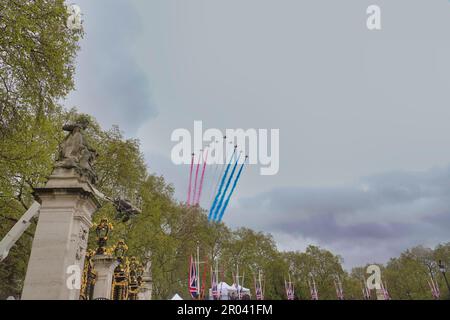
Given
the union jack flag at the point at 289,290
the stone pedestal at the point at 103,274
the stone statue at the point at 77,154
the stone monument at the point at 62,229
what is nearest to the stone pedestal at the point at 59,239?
the stone monument at the point at 62,229

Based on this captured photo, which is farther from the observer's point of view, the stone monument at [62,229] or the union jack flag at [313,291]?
the union jack flag at [313,291]

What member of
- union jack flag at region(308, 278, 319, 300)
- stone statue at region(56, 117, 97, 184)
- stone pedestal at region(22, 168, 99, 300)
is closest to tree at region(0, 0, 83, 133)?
stone statue at region(56, 117, 97, 184)

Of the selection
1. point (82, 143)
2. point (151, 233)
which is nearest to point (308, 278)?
point (151, 233)

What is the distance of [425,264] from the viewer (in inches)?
2493

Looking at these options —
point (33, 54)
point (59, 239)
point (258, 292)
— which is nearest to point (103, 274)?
point (59, 239)

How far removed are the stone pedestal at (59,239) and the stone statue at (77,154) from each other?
0.22m

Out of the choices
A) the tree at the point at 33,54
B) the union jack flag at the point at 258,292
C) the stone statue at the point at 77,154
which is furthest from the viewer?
the union jack flag at the point at 258,292

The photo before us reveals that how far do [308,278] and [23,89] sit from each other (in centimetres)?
6092

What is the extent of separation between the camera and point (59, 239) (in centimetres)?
703

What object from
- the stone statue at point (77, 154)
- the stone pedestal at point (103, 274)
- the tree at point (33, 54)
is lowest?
the stone pedestal at point (103, 274)

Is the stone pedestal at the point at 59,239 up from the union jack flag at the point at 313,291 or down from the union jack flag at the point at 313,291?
down

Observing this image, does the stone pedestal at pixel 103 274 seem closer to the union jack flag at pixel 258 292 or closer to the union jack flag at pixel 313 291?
the union jack flag at pixel 258 292

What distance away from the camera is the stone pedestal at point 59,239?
677 cm
